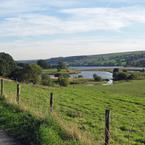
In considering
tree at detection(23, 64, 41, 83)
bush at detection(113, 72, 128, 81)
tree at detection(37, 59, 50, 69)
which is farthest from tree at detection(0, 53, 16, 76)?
tree at detection(37, 59, 50, 69)

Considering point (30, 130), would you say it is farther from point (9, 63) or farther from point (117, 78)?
point (117, 78)

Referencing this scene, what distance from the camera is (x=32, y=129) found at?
525 inches

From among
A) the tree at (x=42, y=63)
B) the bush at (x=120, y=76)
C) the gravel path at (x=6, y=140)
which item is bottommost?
the bush at (x=120, y=76)

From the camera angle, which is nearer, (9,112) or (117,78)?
(9,112)

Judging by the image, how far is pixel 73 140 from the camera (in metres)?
11.7

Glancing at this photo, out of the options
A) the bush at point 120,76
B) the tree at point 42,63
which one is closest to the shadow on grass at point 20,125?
the bush at point 120,76

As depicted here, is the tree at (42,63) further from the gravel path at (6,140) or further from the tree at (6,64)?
the gravel path at (6,140)

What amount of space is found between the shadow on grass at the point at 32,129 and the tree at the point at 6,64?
5971cm

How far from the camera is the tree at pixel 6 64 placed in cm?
7641

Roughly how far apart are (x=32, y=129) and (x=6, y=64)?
67.2 m

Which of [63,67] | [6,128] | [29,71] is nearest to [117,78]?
[63,67]

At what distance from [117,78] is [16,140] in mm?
132886

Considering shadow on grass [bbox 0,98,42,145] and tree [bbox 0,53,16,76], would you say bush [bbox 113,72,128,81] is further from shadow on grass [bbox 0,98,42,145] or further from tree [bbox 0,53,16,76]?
shadow on grass [bbox 0,98,42,145]

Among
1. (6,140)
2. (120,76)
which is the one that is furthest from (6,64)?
(120,76)
